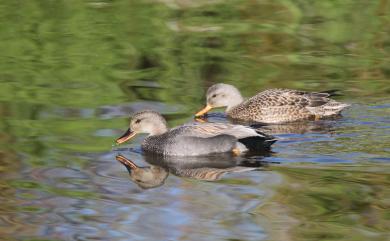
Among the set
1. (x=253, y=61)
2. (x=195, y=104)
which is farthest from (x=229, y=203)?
(x=253, y=61)

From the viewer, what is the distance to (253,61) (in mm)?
14609

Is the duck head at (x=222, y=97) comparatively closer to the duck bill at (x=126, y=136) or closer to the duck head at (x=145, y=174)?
the duck bill at (x=126, y=136)

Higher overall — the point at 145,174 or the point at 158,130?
the point at 158,130

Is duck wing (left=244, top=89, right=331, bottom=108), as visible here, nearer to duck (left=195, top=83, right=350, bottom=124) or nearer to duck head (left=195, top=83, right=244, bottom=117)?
duck (left=195, top=83, right=350, bottom=124)

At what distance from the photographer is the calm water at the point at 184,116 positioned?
8.02m

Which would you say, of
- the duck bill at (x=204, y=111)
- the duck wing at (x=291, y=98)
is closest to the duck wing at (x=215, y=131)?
the duck bill at (x=204, y=111)

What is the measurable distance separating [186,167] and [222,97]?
2970mm

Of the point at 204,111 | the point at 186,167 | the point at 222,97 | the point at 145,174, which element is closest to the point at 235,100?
the point at 222,97

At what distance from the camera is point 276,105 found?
12.4 m

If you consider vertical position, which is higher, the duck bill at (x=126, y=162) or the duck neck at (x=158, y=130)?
the duck neck at (x=158, y=130)

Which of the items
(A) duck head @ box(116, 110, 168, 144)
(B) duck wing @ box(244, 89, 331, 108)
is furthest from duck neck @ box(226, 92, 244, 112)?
(A) duck head @ box(116, 110, 168, 144)

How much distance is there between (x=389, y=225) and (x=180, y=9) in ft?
34.3

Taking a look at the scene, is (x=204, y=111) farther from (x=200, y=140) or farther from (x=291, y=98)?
(x=200, y=140)

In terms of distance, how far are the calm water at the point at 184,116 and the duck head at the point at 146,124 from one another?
175 millimetres
